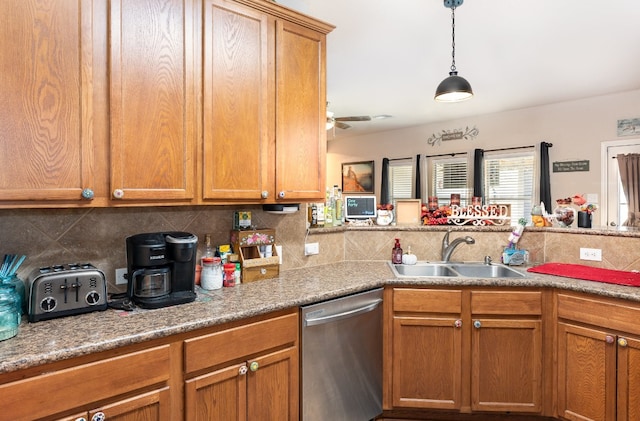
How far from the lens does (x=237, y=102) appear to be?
6.33 feet

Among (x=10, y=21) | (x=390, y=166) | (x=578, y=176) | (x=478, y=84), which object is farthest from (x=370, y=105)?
(x=10, y=21)

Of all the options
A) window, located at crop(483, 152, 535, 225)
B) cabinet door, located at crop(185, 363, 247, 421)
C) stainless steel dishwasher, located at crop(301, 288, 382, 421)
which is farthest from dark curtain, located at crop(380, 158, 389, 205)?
cabinet door, located at crop(185, 363, 247, 421)

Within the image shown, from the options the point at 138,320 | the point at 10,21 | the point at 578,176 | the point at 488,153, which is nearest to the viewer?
the point at 10,21

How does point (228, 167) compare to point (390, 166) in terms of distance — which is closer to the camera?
point (228, 167)

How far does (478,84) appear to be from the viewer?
428cm

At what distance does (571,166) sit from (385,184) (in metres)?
2.95

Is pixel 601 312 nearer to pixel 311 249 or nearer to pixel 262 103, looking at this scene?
pixel 311 249

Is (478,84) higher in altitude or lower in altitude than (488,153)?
higher

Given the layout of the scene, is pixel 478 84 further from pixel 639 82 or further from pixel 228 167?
pixel 228 167

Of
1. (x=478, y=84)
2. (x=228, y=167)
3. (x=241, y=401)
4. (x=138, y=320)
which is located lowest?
(x=241, y=401)

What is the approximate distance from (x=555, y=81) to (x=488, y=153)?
177 centimetres

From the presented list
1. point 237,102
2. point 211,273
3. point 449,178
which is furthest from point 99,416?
point 449,178

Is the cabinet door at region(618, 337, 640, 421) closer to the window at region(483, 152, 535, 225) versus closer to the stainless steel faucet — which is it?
the stainless steel faucet

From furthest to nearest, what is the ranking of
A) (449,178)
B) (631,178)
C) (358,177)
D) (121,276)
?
1. (358,177)
2. (449,178)
3. (631,178)
4. (121,276)
